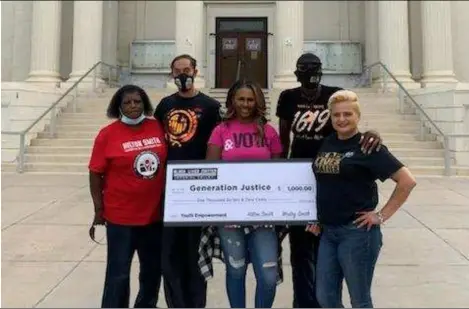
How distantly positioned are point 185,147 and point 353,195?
4.16ft

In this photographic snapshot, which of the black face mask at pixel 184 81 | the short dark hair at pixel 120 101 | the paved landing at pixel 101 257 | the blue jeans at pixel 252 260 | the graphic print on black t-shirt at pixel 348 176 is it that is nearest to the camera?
the graphic print on black t-shirt at pixel 348 176

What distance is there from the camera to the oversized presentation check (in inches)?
129

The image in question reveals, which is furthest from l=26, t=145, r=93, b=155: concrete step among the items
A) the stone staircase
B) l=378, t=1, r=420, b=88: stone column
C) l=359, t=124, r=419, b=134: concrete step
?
l=378, t=1, r=420, b=88: stone column

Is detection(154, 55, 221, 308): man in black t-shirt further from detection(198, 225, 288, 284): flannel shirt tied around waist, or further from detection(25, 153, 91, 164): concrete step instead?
detection(25, 153, 91, 164): concrete step

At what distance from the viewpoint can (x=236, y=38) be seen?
21750 mm

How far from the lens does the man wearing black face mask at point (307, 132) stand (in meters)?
3.62

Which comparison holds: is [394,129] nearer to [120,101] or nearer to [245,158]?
[245,158]

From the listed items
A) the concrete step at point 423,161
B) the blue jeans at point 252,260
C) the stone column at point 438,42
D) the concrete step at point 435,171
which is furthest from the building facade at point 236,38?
the blue jeans at point 252,260

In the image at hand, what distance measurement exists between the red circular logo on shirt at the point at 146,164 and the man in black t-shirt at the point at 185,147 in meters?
0.13

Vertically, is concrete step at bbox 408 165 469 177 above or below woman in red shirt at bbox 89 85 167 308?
below

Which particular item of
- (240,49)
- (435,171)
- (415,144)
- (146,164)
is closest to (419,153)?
(415,144)

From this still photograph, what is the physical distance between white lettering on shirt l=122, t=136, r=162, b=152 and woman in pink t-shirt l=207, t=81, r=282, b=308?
0.39m

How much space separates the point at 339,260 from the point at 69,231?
4360mm

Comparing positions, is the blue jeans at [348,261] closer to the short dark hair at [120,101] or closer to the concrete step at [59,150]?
the short dark hair at [120,101]
